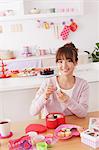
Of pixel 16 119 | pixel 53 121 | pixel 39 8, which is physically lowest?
pixel 16 119

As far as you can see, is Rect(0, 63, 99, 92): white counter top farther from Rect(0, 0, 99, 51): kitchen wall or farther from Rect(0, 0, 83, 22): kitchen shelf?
Rect(0, 0, 99, 51): kitchen wall

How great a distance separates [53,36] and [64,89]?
387cm

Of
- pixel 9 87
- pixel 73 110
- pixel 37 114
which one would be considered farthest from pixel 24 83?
pixel 73 110

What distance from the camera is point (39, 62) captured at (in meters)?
5.11

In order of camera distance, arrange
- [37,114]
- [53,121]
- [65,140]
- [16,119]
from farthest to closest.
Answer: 1. [16,119]
2. [37,114]
3. [53,121]
4. [65,140]

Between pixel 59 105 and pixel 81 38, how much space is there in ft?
13.3

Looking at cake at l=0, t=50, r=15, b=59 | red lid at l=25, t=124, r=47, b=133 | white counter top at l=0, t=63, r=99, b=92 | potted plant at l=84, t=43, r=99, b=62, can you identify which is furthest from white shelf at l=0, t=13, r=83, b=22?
red lid at l=25, t=124, r=47, b=133

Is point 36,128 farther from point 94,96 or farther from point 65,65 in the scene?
point 94,96

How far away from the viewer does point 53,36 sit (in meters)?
5.56

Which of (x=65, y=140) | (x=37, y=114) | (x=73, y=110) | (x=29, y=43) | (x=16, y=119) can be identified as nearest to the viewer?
(x=65, y=140)

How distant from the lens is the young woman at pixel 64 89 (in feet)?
5.63

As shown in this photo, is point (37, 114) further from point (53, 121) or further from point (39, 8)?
point (39, 8)

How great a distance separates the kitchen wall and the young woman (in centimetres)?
372

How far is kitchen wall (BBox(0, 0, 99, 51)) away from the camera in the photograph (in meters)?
5.41
